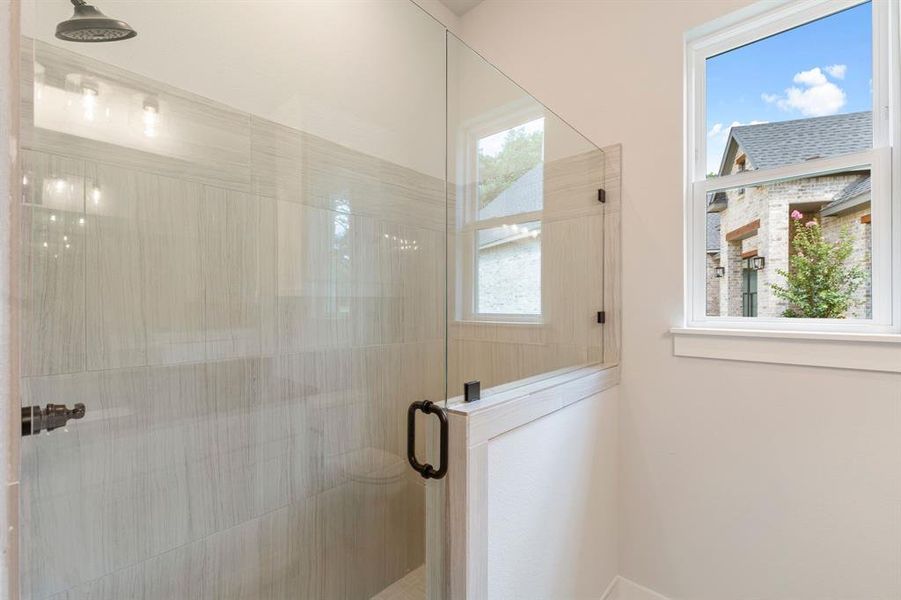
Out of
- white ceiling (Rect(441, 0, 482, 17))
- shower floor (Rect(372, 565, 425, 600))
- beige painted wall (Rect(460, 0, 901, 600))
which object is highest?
white ceiling (Rect(441, 0, 482, 17))

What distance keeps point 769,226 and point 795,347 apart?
17.6 inches

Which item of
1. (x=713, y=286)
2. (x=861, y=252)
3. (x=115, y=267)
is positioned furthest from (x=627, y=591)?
(x=115, y=267)

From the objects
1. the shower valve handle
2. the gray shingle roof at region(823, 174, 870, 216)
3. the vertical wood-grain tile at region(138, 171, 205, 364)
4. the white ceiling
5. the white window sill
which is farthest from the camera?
the white ceiling

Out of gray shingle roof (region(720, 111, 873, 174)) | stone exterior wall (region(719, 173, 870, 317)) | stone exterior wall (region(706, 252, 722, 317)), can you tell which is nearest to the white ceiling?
gray shingle roof (region(720, 111, 873, 174))

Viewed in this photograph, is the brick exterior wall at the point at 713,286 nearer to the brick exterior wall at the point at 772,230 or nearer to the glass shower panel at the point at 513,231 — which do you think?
the brick exterior wall at the point at 772,230

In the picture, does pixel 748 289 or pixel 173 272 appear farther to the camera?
pixel 748 289

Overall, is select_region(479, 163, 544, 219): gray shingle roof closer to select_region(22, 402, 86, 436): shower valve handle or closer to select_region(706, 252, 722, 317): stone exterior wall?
select_region(706, 252, 722, 317): stone exterior wall

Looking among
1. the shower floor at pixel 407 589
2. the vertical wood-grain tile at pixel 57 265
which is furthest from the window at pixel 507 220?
the vertical wood-grain tile at pixel 57 265

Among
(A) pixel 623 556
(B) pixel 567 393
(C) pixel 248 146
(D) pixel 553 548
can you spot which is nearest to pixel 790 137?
(B) pixel 567 393

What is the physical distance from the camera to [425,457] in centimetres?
107

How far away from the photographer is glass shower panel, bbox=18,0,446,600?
3.27 ft

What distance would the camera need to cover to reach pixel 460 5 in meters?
2.34

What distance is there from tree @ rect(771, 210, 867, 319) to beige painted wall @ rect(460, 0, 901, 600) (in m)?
0.22

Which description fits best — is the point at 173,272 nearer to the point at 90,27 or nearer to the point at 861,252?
the point at 90,27
